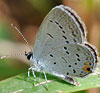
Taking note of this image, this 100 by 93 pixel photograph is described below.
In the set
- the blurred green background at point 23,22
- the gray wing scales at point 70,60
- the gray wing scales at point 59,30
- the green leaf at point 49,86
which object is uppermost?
the blurred green background at point 23,22

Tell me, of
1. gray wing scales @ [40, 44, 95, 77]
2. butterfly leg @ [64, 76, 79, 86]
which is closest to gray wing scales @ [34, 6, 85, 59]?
gray wing scales @ [40, 44, 95, 77]

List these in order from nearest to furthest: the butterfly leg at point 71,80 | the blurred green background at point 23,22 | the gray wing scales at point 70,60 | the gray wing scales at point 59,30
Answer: the gray wing scales at point 59,30 → the gray wing scales at point 70,60 → the butterfly leg at point 71,80 → the blurred green background at point 23,22

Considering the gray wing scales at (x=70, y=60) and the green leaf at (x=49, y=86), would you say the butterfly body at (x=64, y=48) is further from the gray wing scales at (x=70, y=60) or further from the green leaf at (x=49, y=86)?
the green leaf at (x=49, y=86)

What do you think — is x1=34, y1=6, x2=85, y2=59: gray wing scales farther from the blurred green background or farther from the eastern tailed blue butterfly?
the blurred green background

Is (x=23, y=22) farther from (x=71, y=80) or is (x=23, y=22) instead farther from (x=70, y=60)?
(x=71, y=80)

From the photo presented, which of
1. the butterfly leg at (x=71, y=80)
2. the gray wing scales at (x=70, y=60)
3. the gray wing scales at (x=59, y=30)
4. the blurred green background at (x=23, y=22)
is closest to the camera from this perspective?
the gray wing scales at (x=59, y=30)

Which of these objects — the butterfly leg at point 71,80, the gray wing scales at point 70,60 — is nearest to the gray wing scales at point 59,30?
the gray wing scales at point 70,60

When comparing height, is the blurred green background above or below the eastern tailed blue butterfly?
above
